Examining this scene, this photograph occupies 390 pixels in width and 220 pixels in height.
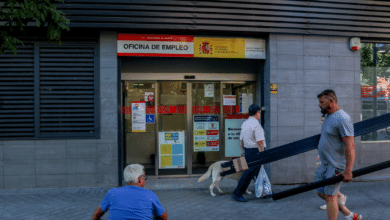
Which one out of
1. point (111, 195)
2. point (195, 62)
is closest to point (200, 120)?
point (195, 62)

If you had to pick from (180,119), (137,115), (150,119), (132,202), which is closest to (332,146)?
(132,202)

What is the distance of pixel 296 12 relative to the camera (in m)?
7.62

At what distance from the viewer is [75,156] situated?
716 cm

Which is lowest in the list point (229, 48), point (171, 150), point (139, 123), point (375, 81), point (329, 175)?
point (171, 150)

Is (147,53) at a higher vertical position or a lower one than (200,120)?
higher

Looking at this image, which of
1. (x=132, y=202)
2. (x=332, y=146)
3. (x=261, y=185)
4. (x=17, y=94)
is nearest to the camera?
(x=132, y=202)

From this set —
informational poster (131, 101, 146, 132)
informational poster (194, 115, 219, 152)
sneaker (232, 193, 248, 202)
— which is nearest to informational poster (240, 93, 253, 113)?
informational poster (194, 115, 219, 152)

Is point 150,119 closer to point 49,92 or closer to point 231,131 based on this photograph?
point 231,131

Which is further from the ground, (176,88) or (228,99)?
(176,88)

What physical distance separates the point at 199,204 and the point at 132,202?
344cm

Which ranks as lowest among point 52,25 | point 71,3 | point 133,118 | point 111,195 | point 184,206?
point 184,206

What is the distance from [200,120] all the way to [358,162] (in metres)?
4.00

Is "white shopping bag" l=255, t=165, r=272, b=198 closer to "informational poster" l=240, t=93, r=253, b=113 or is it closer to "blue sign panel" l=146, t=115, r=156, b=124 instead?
"informational poster" l=240, t=93, r=253, b=113

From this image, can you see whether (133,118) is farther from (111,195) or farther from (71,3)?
(111,195)
